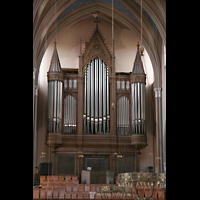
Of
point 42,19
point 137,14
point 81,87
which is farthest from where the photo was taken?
point 81,87

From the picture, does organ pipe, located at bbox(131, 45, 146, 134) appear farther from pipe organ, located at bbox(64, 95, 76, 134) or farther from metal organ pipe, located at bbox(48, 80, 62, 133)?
metal organ pipe, located at bbox(48, 80, 62, 133)

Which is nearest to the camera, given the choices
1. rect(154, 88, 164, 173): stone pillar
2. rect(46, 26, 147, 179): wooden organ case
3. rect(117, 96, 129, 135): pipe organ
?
rect(154, 88, 164, 173): stone pillar

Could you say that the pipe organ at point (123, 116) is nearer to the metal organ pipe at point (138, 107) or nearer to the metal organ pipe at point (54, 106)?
the metal organ pipe at point (138, 107)

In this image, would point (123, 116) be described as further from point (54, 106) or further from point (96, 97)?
point (54, 106)

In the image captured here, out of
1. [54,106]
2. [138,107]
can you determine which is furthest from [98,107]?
[54,106]

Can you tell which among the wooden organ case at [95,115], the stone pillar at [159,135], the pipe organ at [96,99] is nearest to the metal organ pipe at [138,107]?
the wooden organ case at [95,115]

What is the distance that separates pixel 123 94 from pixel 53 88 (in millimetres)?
3250

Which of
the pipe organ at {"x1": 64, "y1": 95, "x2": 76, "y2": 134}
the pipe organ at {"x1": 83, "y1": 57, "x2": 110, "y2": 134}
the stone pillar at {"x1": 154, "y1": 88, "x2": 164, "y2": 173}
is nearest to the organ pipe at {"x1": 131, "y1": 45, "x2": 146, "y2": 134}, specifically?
the stone pillar at {"x1": 154, "y1": 88, "x2": 164, "y2": 173}

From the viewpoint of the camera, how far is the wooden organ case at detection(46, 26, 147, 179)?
1588 cm

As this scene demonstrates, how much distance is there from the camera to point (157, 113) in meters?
15.7

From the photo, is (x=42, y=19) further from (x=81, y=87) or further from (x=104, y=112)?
(x=104, y=112)

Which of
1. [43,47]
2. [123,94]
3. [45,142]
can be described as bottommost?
[45,142]
